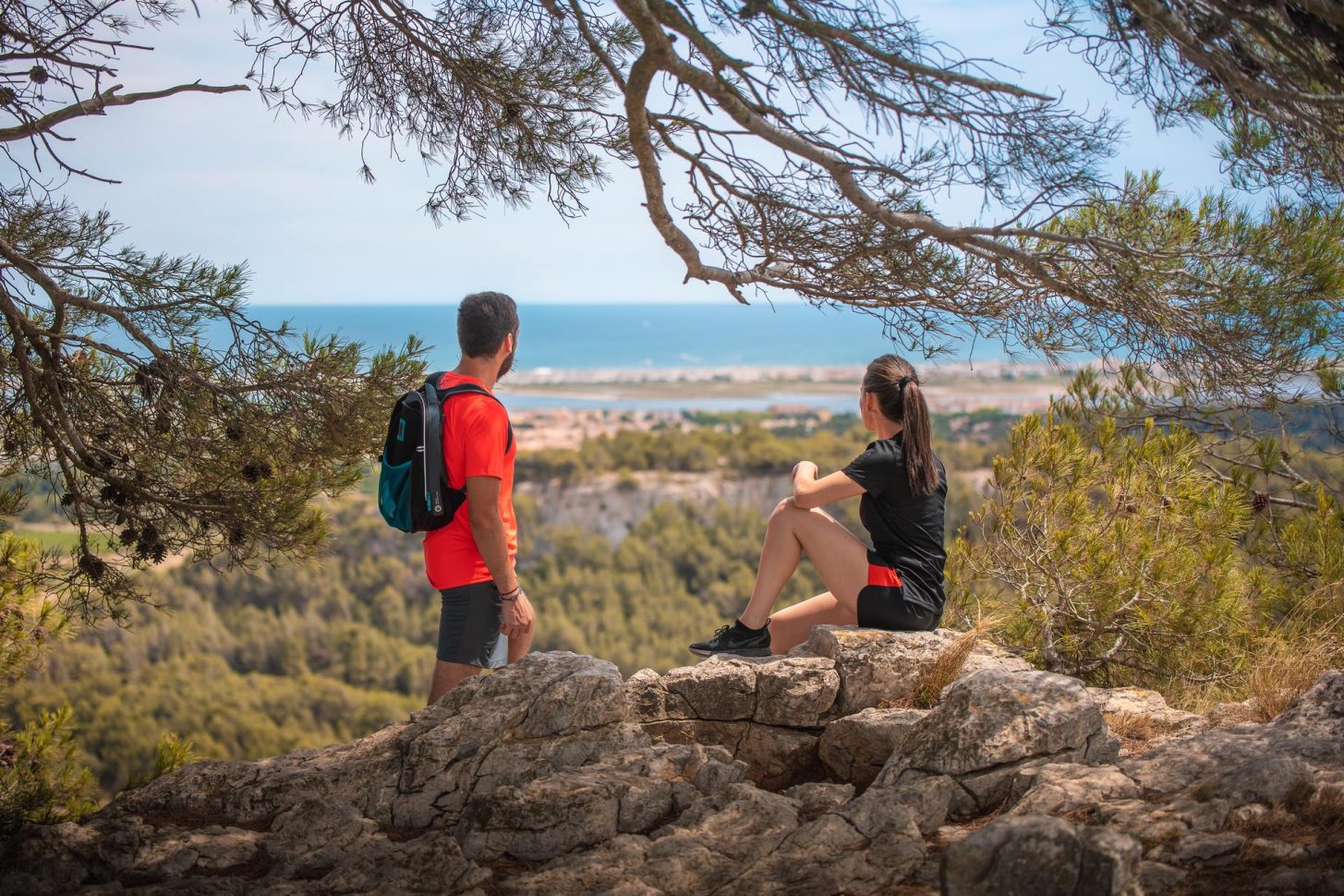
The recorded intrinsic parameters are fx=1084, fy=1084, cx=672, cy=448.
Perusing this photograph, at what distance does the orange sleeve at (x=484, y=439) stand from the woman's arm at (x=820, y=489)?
1039 mm

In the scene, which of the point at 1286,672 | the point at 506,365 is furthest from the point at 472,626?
the point at 1286,672

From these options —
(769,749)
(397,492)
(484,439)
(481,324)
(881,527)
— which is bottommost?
(769,749)

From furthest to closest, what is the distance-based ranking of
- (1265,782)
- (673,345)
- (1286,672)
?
(673,345), (1286,672), (1265,782)

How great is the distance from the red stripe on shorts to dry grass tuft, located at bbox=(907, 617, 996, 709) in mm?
287

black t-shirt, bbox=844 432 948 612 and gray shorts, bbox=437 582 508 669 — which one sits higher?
black t-shirt, bbox=844 432 948 612

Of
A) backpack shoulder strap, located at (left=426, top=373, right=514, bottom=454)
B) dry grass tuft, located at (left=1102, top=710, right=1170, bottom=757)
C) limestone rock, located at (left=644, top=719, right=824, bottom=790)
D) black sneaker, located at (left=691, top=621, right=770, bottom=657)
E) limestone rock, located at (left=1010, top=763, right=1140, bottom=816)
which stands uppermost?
backpack shoulder strap, located at (left=426, top=373, right=514, bottom=454)

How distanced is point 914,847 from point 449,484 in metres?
1.64

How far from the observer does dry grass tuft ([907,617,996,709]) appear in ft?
12.1

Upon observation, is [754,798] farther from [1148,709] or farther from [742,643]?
[1148,709]

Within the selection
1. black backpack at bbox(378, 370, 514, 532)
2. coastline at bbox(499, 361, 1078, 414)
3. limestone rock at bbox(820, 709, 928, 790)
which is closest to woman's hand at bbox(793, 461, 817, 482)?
limestone rock at bbox(820, 709, 928, 790)

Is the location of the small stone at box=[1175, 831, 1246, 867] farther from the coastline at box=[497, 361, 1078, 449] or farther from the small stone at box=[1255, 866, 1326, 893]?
the coastline at box=[497, 361, 1078, 449]

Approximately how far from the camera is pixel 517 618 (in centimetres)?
330

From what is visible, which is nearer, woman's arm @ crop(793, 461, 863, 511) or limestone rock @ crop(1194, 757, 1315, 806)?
limestone rock @ crop(1194, 757, 1315, 806)

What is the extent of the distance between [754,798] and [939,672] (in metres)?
1.08
